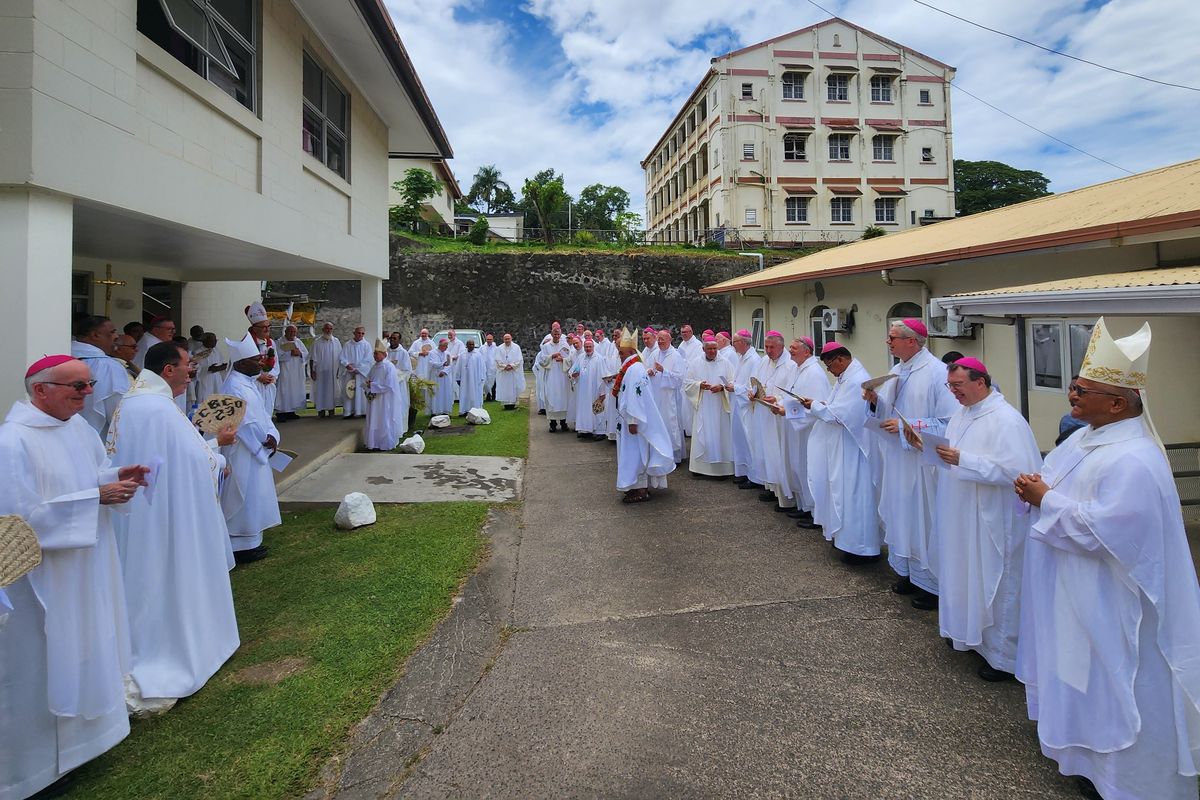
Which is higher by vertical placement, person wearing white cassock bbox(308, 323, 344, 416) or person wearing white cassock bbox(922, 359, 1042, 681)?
person wearing white cassock bbox(308, 323, 344, 416)

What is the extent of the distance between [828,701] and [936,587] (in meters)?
1.73

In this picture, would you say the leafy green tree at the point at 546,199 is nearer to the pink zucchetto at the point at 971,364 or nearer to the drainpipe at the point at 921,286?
the drainpipe at the point at 921,286

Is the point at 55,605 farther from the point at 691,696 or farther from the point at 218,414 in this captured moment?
the point at 691,696

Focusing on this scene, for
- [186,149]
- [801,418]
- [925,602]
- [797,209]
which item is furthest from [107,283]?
[797,209]

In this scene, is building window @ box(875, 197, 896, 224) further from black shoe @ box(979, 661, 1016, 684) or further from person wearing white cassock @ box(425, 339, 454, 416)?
black shoe @ box(979, 661, 1016, 684)

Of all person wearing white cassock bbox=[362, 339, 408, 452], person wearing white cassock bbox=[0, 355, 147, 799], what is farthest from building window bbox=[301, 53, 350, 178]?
person wearing white cassock bbox=[0, 355, 147, 799]

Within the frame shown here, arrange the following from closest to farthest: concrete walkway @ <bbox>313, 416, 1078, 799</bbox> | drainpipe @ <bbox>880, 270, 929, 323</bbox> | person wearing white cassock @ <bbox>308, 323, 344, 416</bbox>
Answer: concrete walkway @ <bbox>313, 416, 1078, 799</bbox>
drainpipe @ <bbox>880, 270, 929, 323</bbox>
person wearing white cassock @ <bbox>308, 323, 344, 416</bbox>

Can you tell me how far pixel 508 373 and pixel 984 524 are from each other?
14.1 meters

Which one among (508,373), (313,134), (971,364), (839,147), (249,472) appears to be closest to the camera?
(971,364)

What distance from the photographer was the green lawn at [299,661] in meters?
2.91

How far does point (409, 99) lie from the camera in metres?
9.77

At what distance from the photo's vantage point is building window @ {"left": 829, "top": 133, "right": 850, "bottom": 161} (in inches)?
1500

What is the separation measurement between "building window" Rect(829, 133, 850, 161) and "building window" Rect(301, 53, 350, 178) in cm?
3516

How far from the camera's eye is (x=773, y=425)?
24.4 ft
